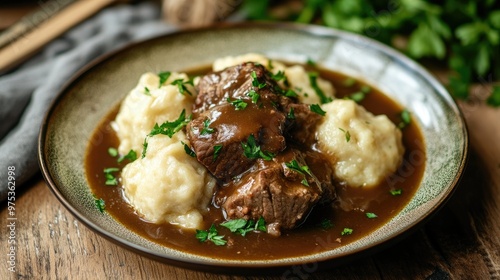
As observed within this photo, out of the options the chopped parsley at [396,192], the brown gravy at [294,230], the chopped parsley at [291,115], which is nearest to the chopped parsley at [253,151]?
the chopped parsley at [291,115]

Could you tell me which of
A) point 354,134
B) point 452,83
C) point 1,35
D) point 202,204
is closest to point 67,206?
point 202,204

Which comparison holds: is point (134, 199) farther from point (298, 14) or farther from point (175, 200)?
point (298, 14)

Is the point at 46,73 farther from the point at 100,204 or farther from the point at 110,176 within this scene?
the point at 100,204

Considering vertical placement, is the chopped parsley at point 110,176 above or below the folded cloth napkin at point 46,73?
below

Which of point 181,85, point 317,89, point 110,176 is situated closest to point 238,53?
point 317,89

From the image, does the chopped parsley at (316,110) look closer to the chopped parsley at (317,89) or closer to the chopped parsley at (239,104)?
the chopped parsley at (317,89)

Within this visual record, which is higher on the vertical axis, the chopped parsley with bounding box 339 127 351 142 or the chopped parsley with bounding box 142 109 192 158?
the chopped parsley with bounding box 142 109 192 158

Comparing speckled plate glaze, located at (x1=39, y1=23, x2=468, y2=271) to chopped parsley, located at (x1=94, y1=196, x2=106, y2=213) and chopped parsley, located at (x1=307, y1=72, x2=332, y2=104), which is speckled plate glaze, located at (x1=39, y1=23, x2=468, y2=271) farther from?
chopped parsley, located at (x1=307, y1=72, x2=332, y2=104)

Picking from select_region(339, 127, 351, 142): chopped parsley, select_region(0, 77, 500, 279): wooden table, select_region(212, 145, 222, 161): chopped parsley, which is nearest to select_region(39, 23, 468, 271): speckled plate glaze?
select_region(0, 77, 500, 279): wooden table
